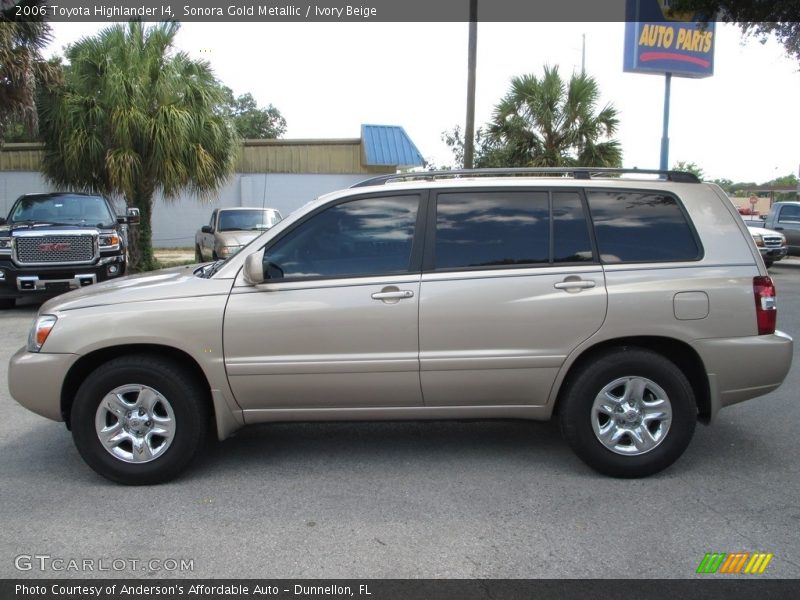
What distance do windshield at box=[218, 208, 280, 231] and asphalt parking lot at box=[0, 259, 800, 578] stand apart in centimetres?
1008

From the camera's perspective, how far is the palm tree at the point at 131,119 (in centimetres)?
1508

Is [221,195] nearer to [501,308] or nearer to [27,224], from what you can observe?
[27,224]

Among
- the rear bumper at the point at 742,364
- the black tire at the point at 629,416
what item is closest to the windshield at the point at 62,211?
the black tire at the point at 629,416

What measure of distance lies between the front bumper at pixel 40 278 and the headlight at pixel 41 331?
7.07 m

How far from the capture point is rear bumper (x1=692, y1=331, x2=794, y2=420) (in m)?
4.45

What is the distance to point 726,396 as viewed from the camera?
455 centimetres

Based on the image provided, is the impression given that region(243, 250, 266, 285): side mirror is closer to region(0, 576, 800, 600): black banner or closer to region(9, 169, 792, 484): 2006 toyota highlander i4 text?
region(9, 169, 792, 484): 2006 toyota highlander i4 text

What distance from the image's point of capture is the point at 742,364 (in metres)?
4.47

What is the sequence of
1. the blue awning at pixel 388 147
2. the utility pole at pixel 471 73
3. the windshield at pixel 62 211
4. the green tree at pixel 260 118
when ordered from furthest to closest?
1. the green tree at pixel 260 118
2. the blue awning at pixel 388 147
3. the utility pole at pixel 471 73
4. the windshield at pixel 62 211

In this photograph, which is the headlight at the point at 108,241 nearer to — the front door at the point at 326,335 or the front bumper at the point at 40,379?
the front bumper at the point at 40,379

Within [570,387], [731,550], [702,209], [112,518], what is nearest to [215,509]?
[112,518]

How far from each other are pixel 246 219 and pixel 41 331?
11.3 m

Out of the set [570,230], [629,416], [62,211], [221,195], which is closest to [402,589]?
[629,416]

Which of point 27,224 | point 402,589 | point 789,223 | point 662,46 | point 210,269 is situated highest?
point 662,46
